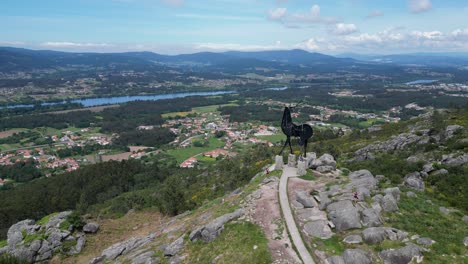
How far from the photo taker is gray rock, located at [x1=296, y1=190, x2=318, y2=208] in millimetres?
19766

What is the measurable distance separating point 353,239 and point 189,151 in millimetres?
79810

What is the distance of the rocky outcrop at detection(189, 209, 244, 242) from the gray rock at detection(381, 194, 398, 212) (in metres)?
8.87

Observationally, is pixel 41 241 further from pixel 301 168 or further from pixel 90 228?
pixel 301 168

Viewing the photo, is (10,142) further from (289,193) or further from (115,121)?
(289,193)

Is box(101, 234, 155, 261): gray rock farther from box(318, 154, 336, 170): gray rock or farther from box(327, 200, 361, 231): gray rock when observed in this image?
box(318, 154, 336, 170): gray rock

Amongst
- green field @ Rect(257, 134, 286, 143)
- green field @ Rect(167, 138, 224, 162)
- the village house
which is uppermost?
green field @ Rect(257, 134, 286, 143)

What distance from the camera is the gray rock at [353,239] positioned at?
51.7 feet

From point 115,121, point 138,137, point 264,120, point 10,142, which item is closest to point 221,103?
point 264,120

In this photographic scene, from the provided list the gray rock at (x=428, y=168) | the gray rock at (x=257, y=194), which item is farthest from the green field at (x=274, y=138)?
the gray rock at (x=257, y=194)

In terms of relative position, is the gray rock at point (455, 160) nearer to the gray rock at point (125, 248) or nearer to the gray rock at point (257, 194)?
the gray rock at point (257, 194)

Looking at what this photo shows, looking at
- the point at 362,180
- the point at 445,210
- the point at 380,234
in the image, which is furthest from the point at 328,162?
the point at 380,234

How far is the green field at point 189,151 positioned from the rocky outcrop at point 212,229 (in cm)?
6721

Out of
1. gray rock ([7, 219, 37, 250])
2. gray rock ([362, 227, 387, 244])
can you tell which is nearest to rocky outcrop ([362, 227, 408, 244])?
gray rock ([362, 227, 387, 244])

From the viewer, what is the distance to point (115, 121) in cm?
13562
